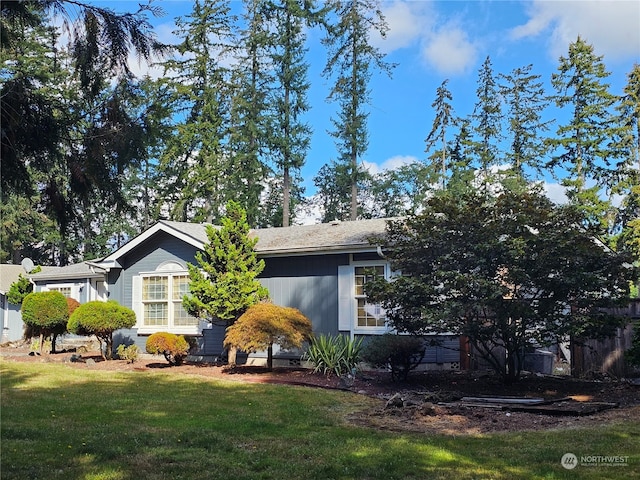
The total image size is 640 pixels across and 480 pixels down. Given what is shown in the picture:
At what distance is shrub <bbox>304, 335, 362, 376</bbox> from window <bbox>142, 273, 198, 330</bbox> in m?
4.23

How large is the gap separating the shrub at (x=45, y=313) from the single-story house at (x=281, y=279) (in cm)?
143

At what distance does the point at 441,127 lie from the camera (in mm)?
31562

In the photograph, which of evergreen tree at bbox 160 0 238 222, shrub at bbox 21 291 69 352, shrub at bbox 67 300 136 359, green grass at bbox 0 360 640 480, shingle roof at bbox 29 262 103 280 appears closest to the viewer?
green grass at bbox 0 360 640 480

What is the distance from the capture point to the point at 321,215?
3856cm

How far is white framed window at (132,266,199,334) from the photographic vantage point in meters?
15.6

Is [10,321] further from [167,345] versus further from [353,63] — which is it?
[353,63]

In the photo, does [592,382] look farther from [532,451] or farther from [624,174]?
[624,174]

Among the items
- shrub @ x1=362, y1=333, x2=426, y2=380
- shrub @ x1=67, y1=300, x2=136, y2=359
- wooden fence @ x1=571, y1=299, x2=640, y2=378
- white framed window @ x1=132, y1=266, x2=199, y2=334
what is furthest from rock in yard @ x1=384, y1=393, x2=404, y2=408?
shrub @ x1=67, y1=300, x2=136, y2=359

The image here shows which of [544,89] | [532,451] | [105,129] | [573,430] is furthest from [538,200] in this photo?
[544,89]

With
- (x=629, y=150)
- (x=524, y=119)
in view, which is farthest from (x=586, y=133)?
(x=524, y=119)

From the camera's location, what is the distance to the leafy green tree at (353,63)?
93.0ft

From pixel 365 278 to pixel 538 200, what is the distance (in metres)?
4.63

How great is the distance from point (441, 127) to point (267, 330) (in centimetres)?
2258

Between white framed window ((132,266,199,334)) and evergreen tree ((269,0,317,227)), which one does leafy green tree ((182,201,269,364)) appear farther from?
evergreen tree ((269,0,317,227))
